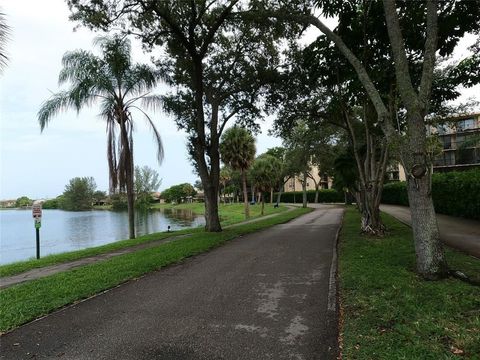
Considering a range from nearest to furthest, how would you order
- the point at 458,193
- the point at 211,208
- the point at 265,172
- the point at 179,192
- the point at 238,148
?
the point at 211,208, the point at 458,193, the point at 238,148, the point at 265,172, the point at 179,192

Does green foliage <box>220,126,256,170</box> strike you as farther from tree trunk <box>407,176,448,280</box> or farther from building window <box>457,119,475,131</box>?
tree trunk <box>407,176,448,280</box>

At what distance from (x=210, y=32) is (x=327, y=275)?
34.4 ft

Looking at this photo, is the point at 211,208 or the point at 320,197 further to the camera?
the point at 320,197

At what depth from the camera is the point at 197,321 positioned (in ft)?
15.0

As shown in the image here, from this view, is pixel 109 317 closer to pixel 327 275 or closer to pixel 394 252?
pixel 327 275

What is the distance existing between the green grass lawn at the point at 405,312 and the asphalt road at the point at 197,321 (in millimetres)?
303

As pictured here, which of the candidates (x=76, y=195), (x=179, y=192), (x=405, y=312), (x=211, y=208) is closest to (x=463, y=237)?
(x=405, y=312)

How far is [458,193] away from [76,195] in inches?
2581

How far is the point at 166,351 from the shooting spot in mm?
3727

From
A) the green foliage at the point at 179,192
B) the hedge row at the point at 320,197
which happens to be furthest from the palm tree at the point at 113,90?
the green foliage at the point at 179,192

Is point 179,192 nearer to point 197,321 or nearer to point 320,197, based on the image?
point 320,197

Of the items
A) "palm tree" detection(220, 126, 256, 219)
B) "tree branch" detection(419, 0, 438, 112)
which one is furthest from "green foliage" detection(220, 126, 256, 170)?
"tree branch" detection(419, 0, 438, 112)

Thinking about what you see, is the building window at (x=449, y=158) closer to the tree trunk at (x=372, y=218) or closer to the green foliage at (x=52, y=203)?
the tree trunk at (x=372, y=218)

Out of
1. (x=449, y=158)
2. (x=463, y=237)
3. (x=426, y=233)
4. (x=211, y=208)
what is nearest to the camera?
(x=426, y=233)
